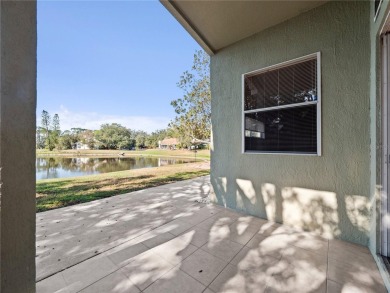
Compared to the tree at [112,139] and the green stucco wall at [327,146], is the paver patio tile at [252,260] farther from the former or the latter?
the tree at [112,139]

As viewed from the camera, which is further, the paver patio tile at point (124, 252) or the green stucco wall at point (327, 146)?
the green stucco wall at point (327, 146)

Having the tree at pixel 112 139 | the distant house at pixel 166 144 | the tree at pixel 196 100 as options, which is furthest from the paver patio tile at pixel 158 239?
the tree at pixel 112 139

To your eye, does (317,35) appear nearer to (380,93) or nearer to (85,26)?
(380,93)

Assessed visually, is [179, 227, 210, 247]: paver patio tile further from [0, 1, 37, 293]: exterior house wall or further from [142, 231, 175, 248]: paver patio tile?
[0, 1, 37, 293]: exterior house wall

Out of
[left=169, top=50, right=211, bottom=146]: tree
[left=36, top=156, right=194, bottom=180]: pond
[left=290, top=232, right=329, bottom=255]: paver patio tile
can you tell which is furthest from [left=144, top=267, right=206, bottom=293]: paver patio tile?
[left=36, top=156, right=194, bottom=180]: pond

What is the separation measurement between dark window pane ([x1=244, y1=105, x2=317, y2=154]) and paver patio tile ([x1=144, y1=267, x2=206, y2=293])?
2.20 metres

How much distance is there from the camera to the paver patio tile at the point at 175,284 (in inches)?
58.4

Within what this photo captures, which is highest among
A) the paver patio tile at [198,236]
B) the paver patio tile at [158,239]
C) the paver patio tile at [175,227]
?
the paver patio tile at [198,236]

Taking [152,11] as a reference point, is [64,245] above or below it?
below

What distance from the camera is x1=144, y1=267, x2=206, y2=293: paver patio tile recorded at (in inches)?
58.4

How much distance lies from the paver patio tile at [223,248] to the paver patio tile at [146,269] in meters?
0.52

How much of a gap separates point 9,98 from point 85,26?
729 centimetres

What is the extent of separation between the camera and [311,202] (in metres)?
2.45

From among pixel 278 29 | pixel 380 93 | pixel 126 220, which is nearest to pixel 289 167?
pixel 380 93
